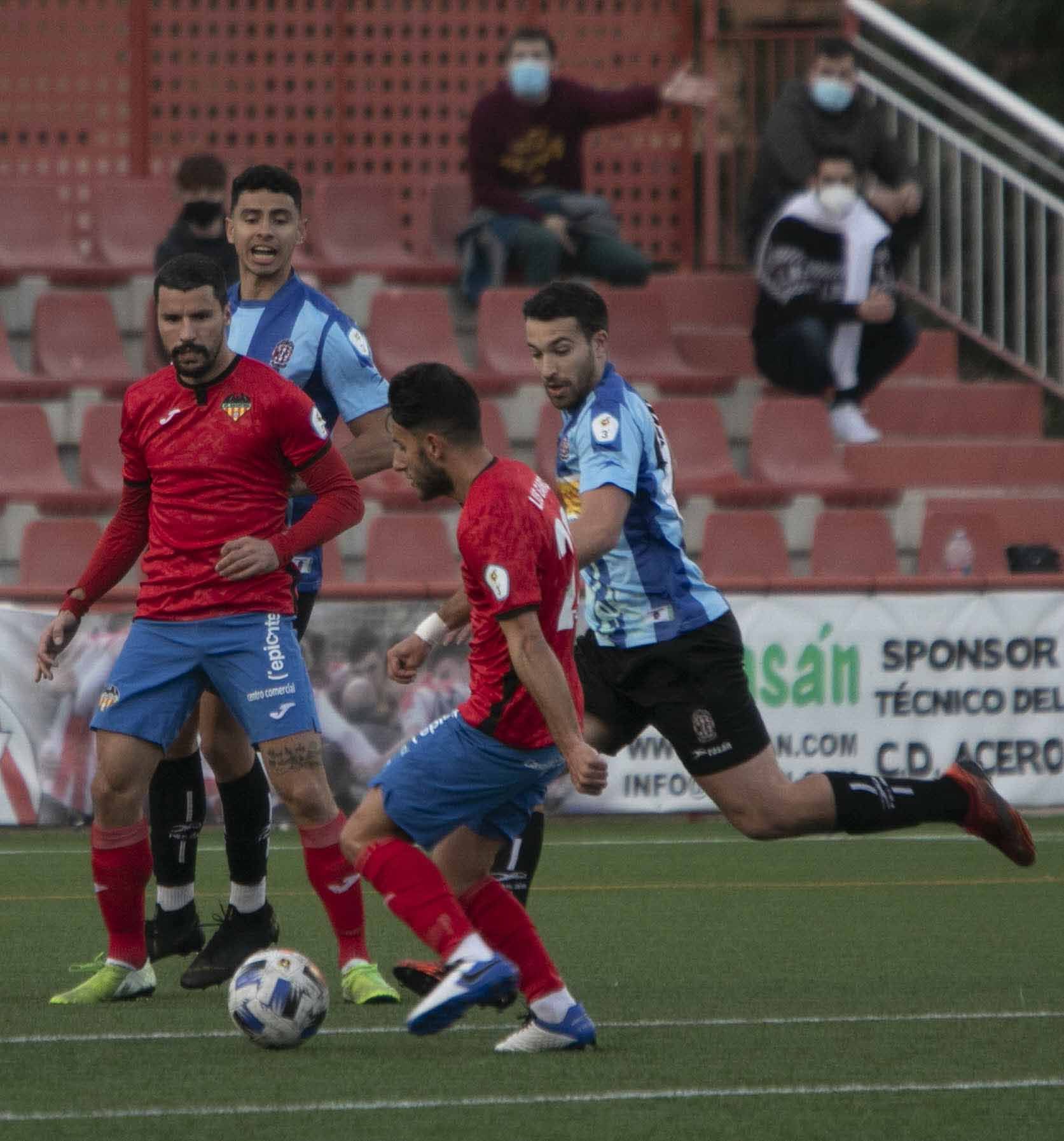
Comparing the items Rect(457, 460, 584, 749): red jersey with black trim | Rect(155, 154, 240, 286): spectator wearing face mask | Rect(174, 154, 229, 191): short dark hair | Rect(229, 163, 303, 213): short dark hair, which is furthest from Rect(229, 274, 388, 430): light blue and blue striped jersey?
Rect(174, 154, 229, 191): short dark hair

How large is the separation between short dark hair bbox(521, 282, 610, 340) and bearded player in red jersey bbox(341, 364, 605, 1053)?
914mm

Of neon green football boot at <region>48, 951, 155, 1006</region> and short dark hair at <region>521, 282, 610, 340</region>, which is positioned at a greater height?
short dark hair at <region>521, 282, 610, 340</region>

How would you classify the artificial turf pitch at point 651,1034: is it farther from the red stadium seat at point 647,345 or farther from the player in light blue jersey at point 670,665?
A: the red stadium seat at point 647,345

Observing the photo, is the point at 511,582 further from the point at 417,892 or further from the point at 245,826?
the point at 245,826

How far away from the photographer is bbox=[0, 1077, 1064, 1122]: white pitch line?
15.0 feet

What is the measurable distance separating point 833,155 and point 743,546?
3.11m

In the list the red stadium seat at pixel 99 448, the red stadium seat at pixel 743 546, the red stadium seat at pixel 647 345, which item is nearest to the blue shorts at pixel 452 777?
the red stadium seat at pixel 743 546

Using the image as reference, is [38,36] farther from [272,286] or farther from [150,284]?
[272,286]

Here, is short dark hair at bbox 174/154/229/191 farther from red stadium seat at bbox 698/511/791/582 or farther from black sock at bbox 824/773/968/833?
black sock at bbox 824/773/968/833

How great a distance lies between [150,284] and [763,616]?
5160mm

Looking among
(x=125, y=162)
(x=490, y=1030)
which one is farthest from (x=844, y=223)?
(x=490, y=1030)

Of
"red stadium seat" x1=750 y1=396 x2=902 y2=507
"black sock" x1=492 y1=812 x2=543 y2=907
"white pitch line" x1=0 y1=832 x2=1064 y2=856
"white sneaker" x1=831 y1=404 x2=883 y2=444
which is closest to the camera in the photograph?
"black sock" x1=492 y1=812 x2=543 y2=907

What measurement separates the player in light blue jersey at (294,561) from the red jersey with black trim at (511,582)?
150 centimetres

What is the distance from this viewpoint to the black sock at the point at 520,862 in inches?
236
